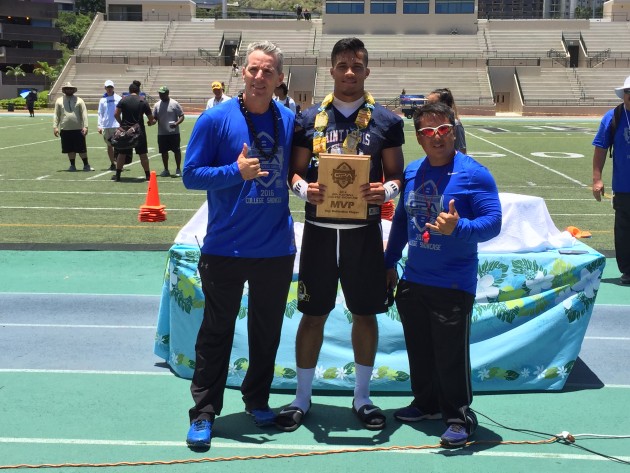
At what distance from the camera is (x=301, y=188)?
4527mm

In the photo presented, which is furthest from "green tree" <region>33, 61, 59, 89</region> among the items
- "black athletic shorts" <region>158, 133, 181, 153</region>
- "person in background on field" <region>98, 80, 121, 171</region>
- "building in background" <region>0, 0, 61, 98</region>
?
"black athletic shorts" <region>158, 133, 181, 153</region>

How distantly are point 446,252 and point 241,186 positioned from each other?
1.13m

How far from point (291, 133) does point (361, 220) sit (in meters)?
0.60

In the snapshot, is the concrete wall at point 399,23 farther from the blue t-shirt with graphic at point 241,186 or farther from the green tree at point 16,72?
the blue t-shirt with graphic at point 241,186

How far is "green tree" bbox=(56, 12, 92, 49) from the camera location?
116m

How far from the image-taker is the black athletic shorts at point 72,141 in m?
18.0

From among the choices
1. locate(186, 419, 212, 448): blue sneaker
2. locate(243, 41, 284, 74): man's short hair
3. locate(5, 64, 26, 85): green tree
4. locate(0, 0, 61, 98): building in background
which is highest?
locate(0, 0, 61, 98): building in background

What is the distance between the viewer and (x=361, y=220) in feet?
15.0

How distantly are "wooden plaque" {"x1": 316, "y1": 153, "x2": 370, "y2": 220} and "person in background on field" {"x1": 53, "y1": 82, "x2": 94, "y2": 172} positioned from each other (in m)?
14.1

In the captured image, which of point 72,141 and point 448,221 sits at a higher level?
point 448,221

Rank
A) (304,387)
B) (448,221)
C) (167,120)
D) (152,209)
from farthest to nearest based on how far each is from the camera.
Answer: (167,120) < (152,209) < (304,387) < (448,221)

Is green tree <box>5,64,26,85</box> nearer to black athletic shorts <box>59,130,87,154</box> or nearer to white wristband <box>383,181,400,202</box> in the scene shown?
black athletic shorts <box>59,130,87,154</box>

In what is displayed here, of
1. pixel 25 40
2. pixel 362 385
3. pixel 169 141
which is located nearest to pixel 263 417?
pixel 362 385

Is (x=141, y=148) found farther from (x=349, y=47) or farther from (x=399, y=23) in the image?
(x=399, y=23)
